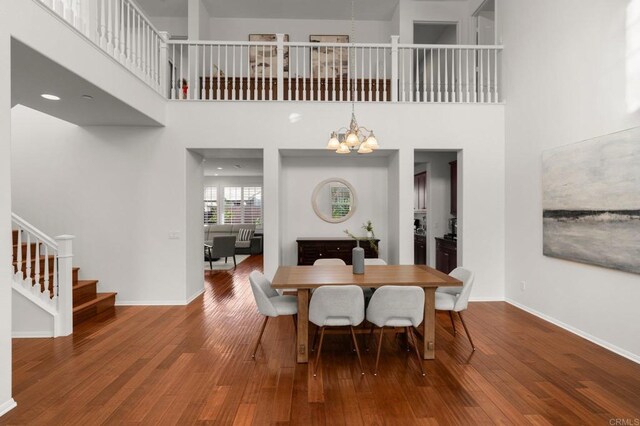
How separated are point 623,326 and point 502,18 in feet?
15.0

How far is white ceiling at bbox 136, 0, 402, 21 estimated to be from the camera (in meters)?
6.45

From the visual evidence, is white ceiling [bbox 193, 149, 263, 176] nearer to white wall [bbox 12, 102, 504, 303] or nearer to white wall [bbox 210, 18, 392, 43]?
white wall [bbox 12, 102, 504, 303]

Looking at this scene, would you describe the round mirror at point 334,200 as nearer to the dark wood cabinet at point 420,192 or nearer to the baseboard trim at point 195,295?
the dark wood cabinet at point 420,192

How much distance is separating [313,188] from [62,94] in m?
3.83

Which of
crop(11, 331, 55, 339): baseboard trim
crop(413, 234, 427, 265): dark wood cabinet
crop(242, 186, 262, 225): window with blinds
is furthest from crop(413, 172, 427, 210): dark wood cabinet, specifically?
crop(242, 186, 262, 225): window with blinds

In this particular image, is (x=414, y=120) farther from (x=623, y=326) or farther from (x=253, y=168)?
(x=253, y=168)

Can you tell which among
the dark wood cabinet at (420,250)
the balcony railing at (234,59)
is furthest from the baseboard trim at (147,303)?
the dark wood cabinet at (420,250)

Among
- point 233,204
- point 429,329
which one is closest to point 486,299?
point 429,329

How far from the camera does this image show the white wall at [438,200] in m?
6.61

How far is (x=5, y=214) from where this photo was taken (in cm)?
233

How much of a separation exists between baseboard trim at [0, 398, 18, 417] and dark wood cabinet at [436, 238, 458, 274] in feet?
18.2

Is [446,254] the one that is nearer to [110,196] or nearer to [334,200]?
[334,200]

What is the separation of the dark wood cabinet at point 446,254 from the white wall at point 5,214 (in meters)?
5.57

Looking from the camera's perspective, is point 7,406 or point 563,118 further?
point 563,118
